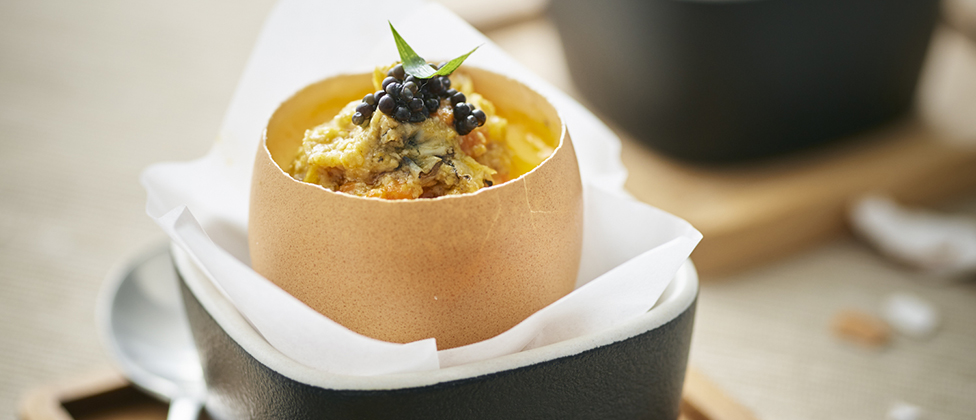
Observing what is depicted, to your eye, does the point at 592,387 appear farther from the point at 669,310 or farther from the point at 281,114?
the point at 281,114

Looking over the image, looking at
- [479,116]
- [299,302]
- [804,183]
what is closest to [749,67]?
[804,183]

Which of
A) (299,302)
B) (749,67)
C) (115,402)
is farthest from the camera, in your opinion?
(749,67)

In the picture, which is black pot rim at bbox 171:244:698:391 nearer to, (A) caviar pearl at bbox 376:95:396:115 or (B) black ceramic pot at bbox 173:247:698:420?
(B) black ceramic pot at bbox 173:247:698:420

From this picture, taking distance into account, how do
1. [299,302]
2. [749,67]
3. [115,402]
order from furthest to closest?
[749,67]
[115,402]
[299,302]

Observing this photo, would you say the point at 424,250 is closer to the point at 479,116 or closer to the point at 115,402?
the point at 479,116

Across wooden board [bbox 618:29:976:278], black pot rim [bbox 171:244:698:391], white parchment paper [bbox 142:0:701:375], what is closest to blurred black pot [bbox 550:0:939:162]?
wooden board [bbox 618:29:976:278]
